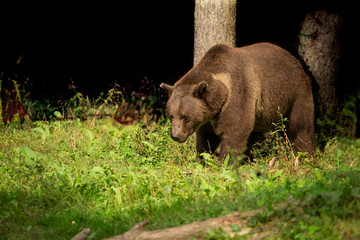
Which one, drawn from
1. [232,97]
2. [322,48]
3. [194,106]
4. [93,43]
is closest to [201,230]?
[194,106]

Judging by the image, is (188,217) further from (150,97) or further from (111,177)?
(150,97)

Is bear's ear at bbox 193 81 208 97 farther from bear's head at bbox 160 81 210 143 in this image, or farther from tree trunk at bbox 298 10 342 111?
tree trunk at bbox 298 10 342 111

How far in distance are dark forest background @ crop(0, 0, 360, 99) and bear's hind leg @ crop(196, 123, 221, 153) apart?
165 inches

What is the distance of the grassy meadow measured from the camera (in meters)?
3.78

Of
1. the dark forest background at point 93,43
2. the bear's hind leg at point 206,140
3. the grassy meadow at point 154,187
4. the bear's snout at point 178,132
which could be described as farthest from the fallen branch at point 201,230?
the dark forest background at point 93,43

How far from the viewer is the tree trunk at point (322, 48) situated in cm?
846

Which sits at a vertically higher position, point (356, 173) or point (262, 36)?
point (262, 36)

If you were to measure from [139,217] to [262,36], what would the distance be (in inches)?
236

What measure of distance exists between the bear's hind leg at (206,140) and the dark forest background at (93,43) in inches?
165

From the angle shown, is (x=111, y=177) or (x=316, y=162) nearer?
(x=111, y=177)

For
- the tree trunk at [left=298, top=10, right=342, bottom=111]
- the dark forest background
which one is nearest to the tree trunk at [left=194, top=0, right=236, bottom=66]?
the tree trunk at [left=298, top=10, right=342, bottom=111]

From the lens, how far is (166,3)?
11.2m

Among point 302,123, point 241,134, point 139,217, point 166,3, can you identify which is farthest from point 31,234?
point 166,3

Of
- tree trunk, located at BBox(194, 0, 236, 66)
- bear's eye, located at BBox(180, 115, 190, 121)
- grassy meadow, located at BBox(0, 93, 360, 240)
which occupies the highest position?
tree trunk, located at BBox(194, 0, 236, 66)
